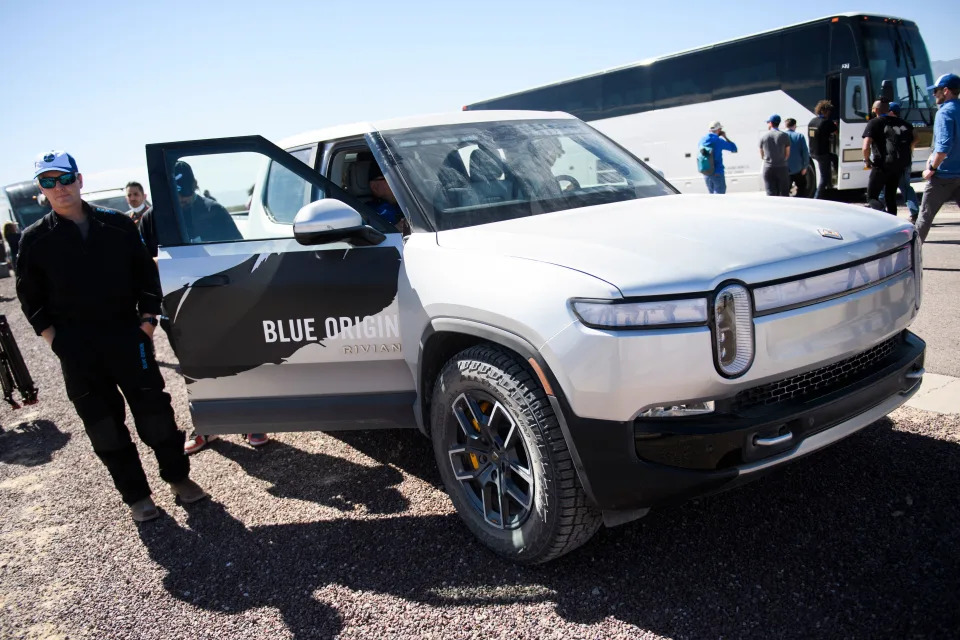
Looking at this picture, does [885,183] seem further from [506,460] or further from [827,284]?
[506,460]

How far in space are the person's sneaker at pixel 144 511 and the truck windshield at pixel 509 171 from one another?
225cm

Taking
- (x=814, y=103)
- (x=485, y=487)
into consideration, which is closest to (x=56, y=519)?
(x=485, y=487)

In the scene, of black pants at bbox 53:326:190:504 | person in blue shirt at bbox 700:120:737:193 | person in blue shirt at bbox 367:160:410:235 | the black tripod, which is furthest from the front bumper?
person in blue shirt at bbox 700:120:737:193

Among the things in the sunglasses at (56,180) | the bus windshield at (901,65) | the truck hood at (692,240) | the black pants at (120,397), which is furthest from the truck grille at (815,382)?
the bus windshield at (901,65)

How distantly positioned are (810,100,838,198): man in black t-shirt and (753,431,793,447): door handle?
35.3ft

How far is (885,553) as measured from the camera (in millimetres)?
2602

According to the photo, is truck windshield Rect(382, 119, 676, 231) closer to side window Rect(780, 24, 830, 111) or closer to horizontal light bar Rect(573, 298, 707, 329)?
horizontal light bar Rect(573, 298, 707, 329)

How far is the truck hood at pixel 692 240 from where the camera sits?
2.28 meters

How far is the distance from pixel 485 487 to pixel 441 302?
2.65 ft

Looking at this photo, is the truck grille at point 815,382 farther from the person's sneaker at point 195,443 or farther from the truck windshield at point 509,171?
the person's sneaker at point 195,443

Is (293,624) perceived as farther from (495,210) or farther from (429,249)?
(495,210)

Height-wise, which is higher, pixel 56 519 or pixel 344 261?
pixel 344 261

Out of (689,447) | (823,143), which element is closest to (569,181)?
(689,447)

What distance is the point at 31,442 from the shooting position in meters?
5.36
